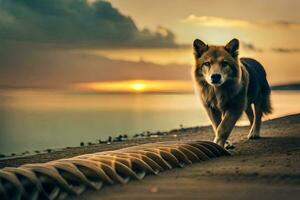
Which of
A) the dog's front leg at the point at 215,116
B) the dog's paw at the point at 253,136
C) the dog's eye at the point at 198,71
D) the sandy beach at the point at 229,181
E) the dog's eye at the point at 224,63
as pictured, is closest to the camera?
the sandy beach at the point at 229,181

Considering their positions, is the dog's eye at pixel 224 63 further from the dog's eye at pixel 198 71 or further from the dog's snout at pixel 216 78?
the dog's eye at pixel 198 71

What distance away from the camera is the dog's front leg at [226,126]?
10180 millimetres

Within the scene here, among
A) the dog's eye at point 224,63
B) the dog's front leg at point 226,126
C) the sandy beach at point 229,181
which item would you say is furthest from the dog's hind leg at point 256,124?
the sandy beach at point 229,181

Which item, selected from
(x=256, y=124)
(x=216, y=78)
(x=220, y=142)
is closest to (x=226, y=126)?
(x=220, y=142)

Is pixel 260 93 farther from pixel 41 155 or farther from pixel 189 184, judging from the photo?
pixel 189 184

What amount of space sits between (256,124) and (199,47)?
225 cm

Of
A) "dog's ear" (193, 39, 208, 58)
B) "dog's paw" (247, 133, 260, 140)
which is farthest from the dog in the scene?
"dog's paw" (247, 133, 260, 140)

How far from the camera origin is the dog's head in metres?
10.3

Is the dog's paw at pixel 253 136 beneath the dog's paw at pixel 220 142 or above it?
beneath

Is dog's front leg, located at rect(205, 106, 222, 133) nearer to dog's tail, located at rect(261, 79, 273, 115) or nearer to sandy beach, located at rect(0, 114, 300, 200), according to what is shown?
sandy beach, located at rect(0, 114, 300, 200)

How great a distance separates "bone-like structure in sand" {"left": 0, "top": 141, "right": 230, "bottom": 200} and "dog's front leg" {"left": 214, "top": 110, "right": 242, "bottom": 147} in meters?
1.74

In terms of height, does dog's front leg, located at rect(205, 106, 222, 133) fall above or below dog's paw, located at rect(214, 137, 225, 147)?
above

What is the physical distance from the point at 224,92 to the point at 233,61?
1.57ft

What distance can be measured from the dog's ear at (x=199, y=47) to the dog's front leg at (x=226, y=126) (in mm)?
964
